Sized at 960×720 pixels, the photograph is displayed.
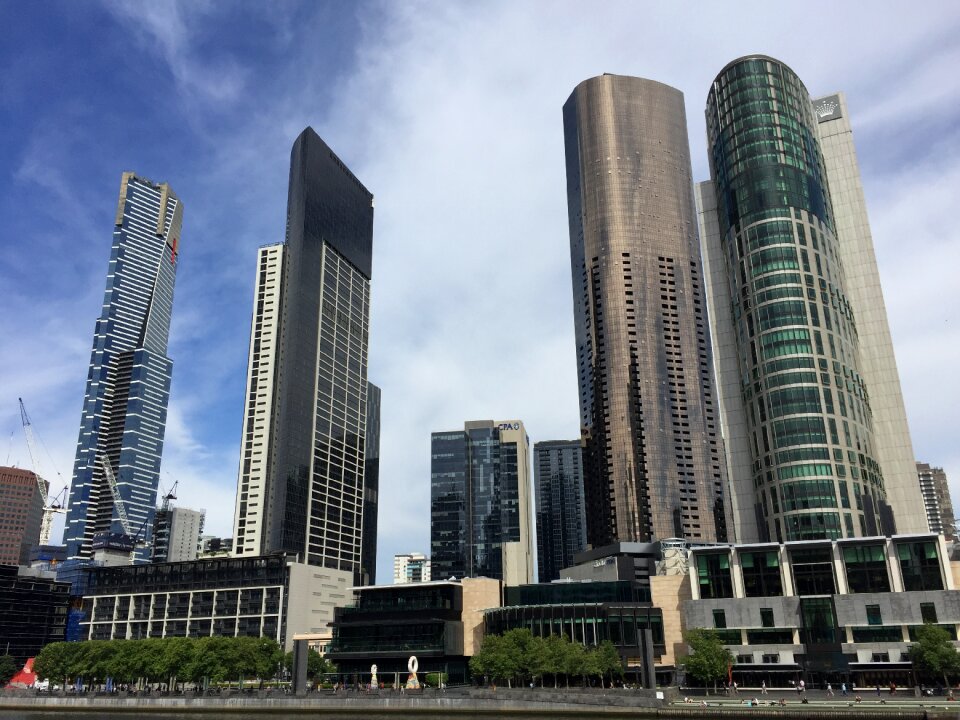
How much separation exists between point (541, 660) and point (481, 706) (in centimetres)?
1914

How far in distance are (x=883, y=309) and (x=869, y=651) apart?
102907mm

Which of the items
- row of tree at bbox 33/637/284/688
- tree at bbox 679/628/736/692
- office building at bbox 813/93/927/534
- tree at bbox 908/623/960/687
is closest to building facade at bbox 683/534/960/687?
tree at bbox 908/623/960/687

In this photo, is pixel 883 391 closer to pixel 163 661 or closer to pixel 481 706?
pixel 481 706

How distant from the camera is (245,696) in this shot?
122 m

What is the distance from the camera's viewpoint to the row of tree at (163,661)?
14350 centimetres

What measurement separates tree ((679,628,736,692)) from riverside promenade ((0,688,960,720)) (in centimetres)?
510

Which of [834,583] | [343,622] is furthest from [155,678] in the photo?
[834,583]

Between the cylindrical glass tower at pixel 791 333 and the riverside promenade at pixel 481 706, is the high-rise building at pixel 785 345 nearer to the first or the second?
the cylindrical glass tower at pixel 791 333

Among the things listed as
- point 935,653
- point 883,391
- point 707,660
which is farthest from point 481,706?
point 883,391

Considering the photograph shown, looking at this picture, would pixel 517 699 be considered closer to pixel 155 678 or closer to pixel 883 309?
pixel 155 678

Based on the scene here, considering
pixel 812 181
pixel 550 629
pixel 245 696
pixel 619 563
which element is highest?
pixel 812 181

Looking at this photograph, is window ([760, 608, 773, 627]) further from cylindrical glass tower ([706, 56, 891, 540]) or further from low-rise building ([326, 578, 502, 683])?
low-rise building ([326, 578, 502, 683])

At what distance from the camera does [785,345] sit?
175000 mm

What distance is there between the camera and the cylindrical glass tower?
6575 inches
